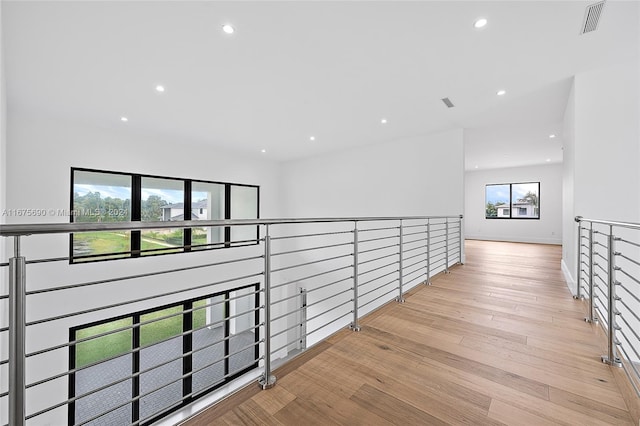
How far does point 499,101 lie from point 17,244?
14.8 ft

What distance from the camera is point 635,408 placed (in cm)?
125

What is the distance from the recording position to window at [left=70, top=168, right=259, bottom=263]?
426cm

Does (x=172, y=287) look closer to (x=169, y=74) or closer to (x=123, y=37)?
(x=169, y=74)

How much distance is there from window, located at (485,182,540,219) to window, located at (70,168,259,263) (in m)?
7.31

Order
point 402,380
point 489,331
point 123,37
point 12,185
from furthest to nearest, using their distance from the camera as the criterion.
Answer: point 12,185
point 123,37
point 489,331
point 402,380

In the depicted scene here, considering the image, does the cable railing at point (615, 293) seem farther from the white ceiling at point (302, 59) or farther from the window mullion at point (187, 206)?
the window mullion at point (187, 206)

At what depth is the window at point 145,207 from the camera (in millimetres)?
4262

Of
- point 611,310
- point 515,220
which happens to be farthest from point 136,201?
point 515,220

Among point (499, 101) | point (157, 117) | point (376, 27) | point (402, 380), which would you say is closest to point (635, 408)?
point (402, 380)

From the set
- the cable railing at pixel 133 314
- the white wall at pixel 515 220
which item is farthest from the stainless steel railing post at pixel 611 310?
the white wall at pixel 515 220

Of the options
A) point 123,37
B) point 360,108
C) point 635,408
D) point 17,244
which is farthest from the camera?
point 360,108

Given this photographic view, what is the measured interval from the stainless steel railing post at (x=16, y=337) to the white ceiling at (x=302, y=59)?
2.00m

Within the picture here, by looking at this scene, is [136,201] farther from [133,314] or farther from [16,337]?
[16,337]

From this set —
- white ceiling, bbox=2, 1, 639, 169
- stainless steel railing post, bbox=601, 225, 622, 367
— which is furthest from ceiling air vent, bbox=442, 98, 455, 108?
stainless steel railing post, bbox=601, 225, 622, 367
